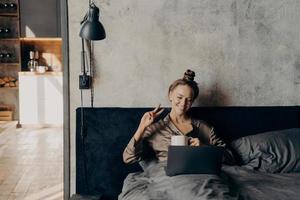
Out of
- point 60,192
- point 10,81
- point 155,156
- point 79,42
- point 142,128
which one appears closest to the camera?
point 142,128

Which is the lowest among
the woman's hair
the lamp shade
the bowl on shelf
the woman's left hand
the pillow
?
the pillow

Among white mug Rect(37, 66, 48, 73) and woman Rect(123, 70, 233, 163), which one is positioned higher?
white mug Rect(37, 66, 48, 73)

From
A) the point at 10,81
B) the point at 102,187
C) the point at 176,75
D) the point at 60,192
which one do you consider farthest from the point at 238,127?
the point at 10,81

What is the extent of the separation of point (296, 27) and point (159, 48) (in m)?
0.94

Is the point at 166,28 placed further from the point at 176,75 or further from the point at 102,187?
the point at 102,187

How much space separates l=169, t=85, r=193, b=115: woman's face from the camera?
2.40m

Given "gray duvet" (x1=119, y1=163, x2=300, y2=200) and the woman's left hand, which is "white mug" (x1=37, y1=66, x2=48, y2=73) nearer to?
"gray duvet" (x1=119, y1=163, x2=300, y2=200)

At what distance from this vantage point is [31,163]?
4.60 metres

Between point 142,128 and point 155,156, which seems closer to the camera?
point 142,128

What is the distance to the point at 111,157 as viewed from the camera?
104 inches

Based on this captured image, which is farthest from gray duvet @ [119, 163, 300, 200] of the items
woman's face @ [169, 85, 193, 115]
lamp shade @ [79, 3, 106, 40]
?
lamp shade @ [79, 3, 106, 40]

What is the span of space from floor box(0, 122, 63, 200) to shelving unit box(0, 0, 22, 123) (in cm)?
68

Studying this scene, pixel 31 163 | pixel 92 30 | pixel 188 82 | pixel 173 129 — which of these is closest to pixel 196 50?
pixel 188 82

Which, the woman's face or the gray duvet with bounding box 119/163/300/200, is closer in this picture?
the gray duvet with bounding box 119/163/300/200
